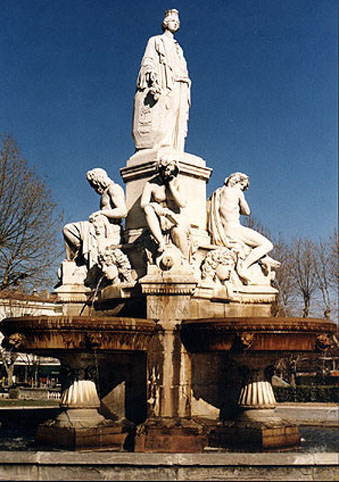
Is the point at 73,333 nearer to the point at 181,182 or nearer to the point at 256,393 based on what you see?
the point at 256,393

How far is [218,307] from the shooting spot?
11492 mm

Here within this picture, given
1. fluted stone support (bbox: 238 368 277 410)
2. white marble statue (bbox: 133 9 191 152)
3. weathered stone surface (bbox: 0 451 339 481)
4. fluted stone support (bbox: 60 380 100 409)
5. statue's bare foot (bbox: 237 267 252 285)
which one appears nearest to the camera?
weathered stone surface (bbox: 0 451 339 481)

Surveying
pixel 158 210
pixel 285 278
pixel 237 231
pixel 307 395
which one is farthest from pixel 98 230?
pixel 285 278

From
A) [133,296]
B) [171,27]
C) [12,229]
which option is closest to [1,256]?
[12,229]

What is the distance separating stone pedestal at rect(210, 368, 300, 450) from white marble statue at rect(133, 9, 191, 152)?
216 inches

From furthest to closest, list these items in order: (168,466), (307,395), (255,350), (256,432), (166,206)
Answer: (307,395)
(166,206)
(256,432)
(255,350)
(168,466)

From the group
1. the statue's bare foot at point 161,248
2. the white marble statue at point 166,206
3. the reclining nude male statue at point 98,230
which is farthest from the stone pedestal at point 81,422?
the reclining nude male statue at point 98,230

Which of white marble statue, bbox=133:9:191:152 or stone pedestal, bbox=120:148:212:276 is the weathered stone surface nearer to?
stone pedestal, bbox=120:148:212:276

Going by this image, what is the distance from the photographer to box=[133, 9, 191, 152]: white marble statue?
13570mm

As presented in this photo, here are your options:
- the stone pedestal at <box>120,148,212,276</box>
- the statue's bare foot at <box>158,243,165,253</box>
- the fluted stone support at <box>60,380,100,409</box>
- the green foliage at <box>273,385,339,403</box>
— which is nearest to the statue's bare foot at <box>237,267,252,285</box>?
the stone pedestal at <box>120,148,212,276</box>

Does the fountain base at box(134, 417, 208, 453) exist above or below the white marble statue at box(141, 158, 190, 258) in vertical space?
below

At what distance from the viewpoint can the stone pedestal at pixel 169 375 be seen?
9.03m

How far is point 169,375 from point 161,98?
254 inches

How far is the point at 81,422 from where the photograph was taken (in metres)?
9.79
